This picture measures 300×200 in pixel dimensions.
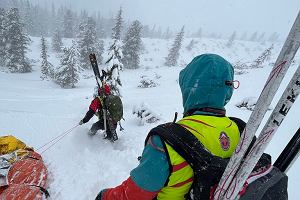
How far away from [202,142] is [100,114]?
A: 18.6 ft

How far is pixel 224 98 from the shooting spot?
176cm


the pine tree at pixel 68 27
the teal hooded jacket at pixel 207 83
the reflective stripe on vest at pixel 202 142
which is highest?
the teal hooded jacket at pixel 207 83

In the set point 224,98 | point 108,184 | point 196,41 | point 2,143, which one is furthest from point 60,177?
point 196,41

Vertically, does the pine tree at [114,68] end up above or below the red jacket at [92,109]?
below

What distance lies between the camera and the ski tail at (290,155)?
4.53 ft

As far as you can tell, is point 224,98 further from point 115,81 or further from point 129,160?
point 115,81

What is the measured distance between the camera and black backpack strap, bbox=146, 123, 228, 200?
128 centimetres

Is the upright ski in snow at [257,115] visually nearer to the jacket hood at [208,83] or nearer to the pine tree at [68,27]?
the jacket hood at [208,83]

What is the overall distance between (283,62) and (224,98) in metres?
0.89

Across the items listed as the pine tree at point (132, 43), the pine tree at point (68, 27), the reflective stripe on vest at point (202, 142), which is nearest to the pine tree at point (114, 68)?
the reflective stripe on vest at point (202, 142)

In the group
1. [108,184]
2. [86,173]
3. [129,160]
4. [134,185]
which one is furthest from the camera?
[129,160]

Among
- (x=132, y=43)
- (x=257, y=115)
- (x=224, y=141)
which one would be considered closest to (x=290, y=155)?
(x=224, y=141)

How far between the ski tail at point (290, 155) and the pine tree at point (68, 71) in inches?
1199

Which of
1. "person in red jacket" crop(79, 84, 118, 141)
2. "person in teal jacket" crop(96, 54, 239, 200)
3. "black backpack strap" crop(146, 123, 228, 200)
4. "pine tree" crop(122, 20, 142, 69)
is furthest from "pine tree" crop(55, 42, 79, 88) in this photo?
"black backpack strap" crop(146, 123, 228, 200)
